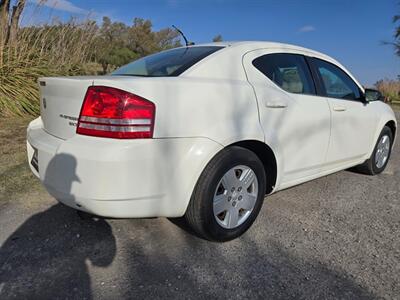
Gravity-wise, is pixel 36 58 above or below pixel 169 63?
below

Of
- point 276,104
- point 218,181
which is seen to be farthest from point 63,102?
point 276,104

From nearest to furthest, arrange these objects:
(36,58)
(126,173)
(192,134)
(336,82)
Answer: (126,173) → (192,134) → (336,82) → (36,58)

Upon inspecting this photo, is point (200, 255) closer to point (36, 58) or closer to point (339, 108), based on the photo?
point (339, 108)

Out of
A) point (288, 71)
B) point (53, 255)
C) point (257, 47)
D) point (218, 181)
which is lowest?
point (53, 255)

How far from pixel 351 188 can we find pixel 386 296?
206 cm

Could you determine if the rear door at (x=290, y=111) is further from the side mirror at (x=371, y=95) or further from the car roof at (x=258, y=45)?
the side mirror at (x=371, y=95)

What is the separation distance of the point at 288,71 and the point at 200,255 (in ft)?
5.96

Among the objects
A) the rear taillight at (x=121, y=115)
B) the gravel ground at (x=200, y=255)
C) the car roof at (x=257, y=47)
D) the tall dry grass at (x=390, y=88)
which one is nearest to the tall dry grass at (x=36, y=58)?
the gravel ground at (x=200, y=255)

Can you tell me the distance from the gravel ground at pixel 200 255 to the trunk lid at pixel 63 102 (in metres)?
0.86

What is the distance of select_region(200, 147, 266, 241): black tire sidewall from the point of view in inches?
94.3

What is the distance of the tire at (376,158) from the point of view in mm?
4328

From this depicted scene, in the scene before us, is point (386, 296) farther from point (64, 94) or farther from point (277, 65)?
point (64, 94)

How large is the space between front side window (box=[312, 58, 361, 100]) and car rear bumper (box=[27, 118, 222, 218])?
69.0 inches

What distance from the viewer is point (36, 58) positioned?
707 cm
